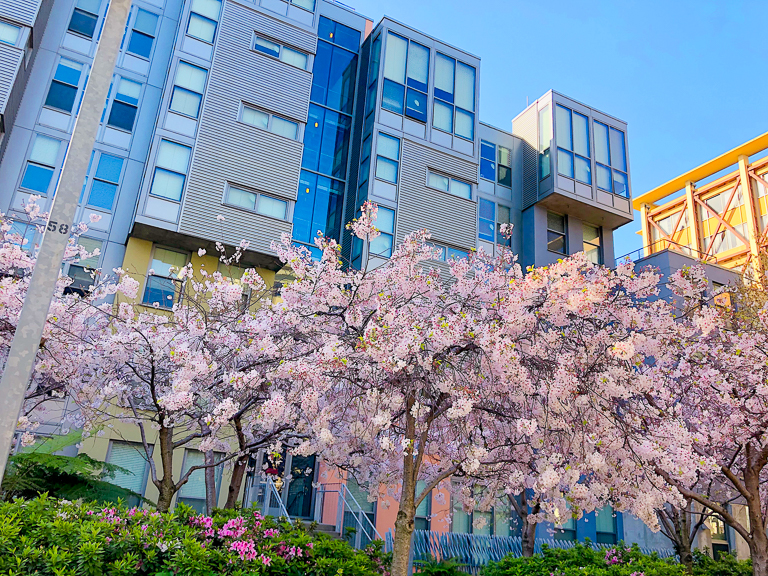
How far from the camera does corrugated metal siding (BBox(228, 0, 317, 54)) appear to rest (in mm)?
21094

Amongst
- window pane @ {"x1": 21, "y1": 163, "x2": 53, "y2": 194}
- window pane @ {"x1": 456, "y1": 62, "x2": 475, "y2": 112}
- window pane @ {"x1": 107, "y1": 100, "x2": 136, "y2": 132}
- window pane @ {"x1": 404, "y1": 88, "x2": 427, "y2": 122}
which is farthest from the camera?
window pane @ {"x1": 456, "y1": 62, "x2": 475, "y2": 112}

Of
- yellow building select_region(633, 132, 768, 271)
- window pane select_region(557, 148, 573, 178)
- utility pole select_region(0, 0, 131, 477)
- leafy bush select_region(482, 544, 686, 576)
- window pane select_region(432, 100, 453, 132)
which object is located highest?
yellow building select_region(633, 132, 768, 271)

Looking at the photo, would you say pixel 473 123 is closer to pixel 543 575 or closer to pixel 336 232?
pixel 336 232

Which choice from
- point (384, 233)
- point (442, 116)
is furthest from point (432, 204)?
point (442, 116)

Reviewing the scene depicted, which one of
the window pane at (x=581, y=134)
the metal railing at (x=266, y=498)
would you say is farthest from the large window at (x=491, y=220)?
the metal railing at (x=266, y=498)

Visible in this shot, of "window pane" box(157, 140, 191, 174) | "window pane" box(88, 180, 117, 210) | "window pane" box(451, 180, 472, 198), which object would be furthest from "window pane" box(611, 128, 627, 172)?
"window pane" box(88, 180, 117, 210)

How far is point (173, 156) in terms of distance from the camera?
18.5 metres

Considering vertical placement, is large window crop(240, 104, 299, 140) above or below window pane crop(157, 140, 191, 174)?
above

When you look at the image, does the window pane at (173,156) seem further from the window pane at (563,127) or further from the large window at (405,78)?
the window pane at (563,127)

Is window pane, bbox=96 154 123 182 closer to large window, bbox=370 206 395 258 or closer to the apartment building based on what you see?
the apartment building

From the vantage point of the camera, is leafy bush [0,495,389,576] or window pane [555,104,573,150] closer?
leafy bush [0,495,389,576]

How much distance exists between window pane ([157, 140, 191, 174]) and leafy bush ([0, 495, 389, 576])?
1304 centimetres

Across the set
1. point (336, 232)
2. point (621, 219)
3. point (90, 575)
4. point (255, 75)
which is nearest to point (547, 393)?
point (90, 575)

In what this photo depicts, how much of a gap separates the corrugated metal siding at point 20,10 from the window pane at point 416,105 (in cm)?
1231
